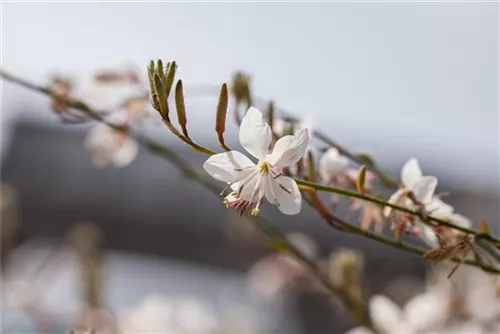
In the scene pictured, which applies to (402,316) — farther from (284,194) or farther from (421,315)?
(284,194)

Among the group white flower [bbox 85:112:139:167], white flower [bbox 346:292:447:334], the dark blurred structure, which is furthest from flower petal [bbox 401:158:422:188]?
the dark blurred structure

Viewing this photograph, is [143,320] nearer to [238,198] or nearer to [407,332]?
[407,332]

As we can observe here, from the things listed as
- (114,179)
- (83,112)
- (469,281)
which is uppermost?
(83,112)

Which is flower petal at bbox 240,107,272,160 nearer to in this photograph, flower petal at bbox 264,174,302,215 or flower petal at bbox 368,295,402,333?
flower petal at bbox 264,174,302,215

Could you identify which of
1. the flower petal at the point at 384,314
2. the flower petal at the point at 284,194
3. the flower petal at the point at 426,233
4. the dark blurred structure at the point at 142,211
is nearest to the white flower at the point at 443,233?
the flower petal at the point at 426,233

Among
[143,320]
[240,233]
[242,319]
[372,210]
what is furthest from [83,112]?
[242,319]

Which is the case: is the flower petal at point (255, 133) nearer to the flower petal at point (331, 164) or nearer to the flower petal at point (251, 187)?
the flower petal at point (251, 187)

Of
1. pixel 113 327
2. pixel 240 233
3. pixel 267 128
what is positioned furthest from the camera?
pixel 240 233
